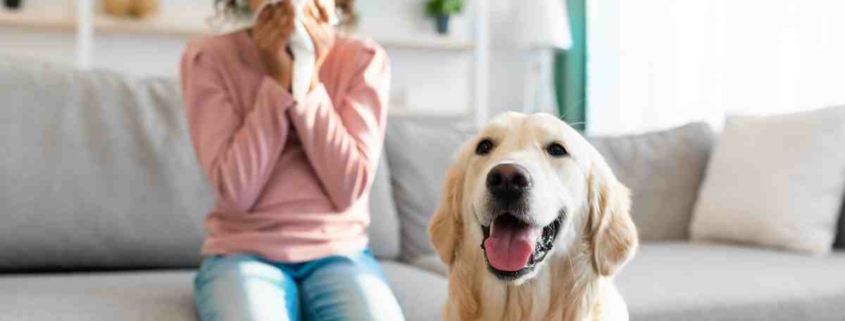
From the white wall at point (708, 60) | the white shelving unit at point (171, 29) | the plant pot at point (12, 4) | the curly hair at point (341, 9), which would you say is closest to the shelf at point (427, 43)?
the white shelving unit at point (171, 29)

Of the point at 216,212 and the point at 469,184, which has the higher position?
the point at 469,184

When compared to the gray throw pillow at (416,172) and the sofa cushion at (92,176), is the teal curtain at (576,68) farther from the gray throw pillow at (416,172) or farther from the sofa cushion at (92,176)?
the sofa cushion at (92,176)

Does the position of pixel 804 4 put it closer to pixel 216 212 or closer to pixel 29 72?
pixel 216 212

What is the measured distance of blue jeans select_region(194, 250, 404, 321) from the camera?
1.17 meters

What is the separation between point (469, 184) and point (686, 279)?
704mm

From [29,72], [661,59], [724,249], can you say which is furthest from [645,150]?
[29,72]

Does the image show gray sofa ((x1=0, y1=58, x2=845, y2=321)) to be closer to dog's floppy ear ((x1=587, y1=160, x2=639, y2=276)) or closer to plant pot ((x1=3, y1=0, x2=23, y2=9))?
dog's floppy ear ((x1=587, y1=160, x2=639, y2=276))

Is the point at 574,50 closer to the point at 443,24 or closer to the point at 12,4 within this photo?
the point at 443,24

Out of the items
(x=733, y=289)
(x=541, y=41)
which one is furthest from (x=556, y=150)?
(x=541, y=41)

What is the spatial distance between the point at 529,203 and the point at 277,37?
0.64 metres

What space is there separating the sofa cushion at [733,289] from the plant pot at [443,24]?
2536mm

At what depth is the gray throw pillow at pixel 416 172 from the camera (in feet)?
6.45

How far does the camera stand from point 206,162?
4.59 ft

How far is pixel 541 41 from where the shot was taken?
3.80m
